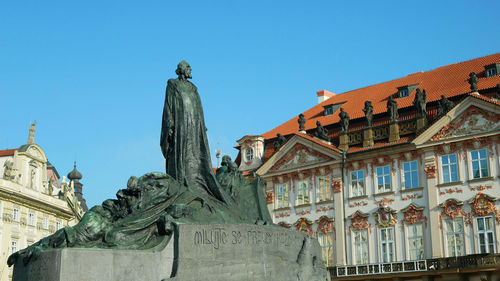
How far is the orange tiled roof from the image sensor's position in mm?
34031

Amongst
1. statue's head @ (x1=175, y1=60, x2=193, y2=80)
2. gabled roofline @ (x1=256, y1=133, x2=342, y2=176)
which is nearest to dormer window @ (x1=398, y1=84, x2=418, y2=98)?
gabled roofline @ (x1=256, y1=133, x2=342, y2=176)

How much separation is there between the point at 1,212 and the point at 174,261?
119ft

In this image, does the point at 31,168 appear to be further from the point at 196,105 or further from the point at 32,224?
the point at 196,105

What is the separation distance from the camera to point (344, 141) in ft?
117

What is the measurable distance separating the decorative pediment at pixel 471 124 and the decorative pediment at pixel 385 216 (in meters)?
4.09

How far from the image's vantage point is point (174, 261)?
34.6 feet

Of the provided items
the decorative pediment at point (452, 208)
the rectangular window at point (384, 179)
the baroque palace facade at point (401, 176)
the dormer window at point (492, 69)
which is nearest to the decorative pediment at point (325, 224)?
the baroque palace facade at point (401, 176)

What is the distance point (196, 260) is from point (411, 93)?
2766 cm

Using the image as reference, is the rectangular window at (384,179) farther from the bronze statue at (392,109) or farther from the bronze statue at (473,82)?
the bronze statue at (473,82)

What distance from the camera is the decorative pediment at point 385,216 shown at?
32938 millimetres

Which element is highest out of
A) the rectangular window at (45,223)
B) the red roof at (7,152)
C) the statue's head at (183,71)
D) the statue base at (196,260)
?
the red roof at (7,152)

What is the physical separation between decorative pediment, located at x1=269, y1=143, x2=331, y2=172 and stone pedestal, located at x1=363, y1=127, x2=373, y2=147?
6.66 ft

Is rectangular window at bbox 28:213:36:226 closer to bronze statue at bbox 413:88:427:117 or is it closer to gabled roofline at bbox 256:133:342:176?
gabled roofline at bbox 256:133:342:176

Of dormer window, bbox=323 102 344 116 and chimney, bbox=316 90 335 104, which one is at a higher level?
chimney, bbox=316 90 335 104
